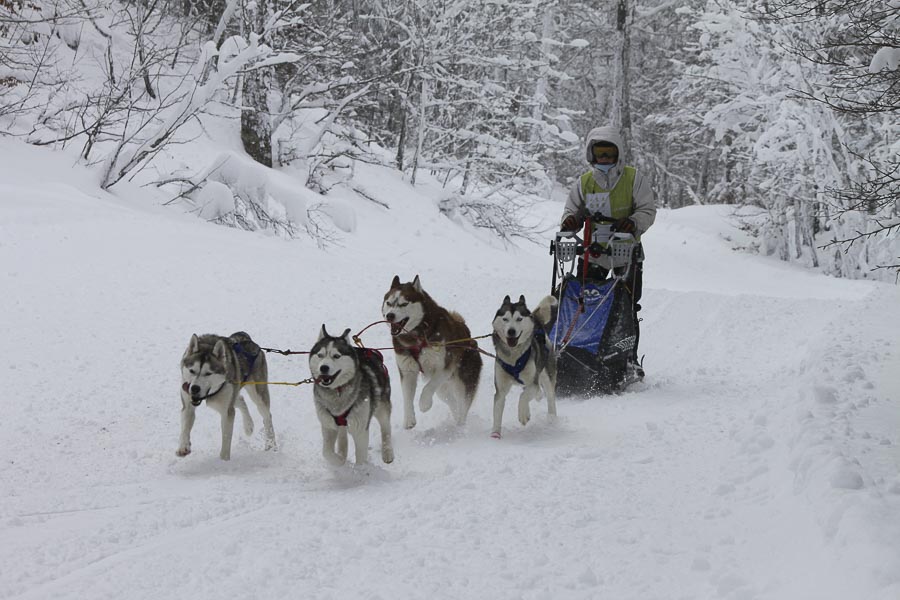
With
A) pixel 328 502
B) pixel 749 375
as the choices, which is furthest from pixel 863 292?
pixel 328 502

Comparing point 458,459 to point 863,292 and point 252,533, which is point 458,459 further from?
point 863,292

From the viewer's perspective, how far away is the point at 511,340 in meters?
5.08

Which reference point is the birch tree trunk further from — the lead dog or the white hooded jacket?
the lead dog

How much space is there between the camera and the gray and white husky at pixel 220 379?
4.32 m

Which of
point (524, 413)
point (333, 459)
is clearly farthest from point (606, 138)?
point (333, 459)

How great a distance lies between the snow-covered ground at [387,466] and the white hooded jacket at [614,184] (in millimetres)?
1380

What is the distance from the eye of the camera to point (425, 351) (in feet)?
17.3

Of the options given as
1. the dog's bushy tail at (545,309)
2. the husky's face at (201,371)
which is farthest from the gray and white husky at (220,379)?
the dog's bushy tail at (545,309)

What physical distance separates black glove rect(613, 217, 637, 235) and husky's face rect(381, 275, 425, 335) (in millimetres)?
1707

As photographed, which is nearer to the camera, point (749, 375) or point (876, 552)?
point (876, 552)

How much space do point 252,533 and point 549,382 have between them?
2.70m

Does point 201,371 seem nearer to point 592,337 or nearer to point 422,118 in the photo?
point 592,337

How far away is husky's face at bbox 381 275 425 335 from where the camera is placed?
5230mm

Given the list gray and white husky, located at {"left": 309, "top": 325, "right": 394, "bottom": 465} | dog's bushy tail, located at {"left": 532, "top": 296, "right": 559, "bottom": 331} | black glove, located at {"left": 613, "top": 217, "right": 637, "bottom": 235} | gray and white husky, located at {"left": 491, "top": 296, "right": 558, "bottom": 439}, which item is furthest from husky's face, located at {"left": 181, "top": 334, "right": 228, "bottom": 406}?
black glove, located at {"left": 613, "top": 217, "right": 637, "bottom": 235}
